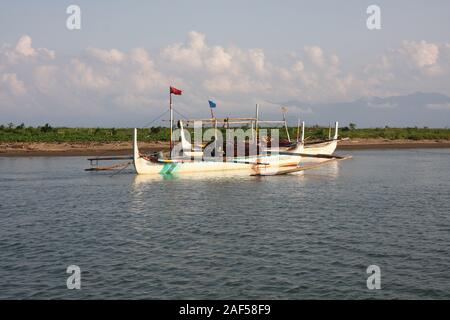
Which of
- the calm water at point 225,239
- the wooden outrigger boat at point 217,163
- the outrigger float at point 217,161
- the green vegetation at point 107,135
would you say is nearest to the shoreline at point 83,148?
the green vegetation at point 107,135

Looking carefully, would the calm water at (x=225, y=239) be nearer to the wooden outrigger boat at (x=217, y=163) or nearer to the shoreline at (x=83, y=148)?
the wooden outrigger boat at (x=217, y=163)

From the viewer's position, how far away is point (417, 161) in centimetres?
5541

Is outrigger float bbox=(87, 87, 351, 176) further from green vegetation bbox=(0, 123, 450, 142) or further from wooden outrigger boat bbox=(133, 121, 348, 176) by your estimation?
green vegetation bbox=(0, 123, 450, 142)

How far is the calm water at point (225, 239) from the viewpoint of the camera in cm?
1409

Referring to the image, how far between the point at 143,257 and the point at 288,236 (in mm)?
5666

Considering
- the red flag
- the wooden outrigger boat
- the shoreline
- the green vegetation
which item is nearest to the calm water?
the wooden outrigger boat

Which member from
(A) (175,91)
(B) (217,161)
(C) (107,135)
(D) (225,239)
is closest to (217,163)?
(B) (217,161)

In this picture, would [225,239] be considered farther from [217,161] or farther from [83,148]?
[83,148]

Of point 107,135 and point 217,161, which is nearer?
point 217,161

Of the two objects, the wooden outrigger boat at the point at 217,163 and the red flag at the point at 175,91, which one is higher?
the red flag at the point at 175,91

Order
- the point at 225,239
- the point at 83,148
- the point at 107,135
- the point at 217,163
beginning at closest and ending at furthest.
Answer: the point at 225,239 < the point at 217,163 < the point at 83,148 < the point at 107,135

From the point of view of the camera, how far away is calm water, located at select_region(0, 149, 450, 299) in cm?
1409

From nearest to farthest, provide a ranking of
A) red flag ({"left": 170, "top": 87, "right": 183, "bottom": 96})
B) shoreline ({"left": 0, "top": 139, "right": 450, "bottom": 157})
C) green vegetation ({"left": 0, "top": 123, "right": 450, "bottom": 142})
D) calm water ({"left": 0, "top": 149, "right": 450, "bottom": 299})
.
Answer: calm water ({"left": 0, "top": 149, "right": 450, "bottom": 299}), red flag ({"left": 170, "top": 87, "right": 183, "bottom": 96}), shoreline ({"left": 0, "top": 139, "right": 450, "bottom": 157}), green vegetation ({"left": 0, "top": 123, "right": 450, "bottom": 142})

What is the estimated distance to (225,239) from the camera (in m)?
19.3
